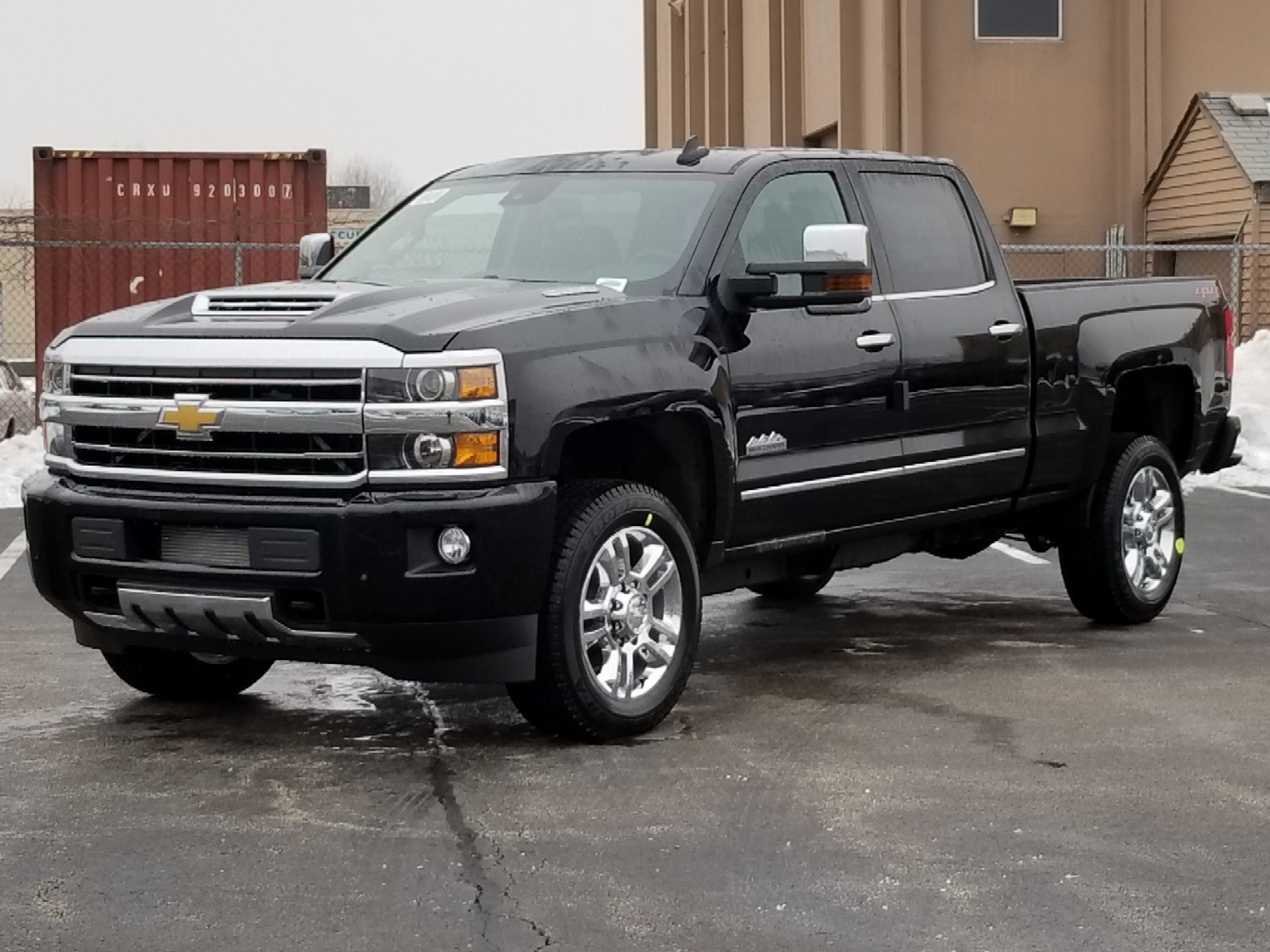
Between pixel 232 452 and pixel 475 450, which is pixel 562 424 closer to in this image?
pixel 475 450

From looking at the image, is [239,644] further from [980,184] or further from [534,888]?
[980,184]

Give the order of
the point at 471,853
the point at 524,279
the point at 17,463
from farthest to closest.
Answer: the point at 17,463, the point at 524,279, the point at 471,853

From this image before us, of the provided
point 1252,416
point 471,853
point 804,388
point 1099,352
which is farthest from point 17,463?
point 471,853

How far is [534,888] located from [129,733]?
249 centimetres

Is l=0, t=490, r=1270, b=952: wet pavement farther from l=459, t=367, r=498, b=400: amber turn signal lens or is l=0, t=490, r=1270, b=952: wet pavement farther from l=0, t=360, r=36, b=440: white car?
l=0, t=360, r=36, b=440: white car

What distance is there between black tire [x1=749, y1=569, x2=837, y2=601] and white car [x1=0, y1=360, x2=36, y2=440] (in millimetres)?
11809

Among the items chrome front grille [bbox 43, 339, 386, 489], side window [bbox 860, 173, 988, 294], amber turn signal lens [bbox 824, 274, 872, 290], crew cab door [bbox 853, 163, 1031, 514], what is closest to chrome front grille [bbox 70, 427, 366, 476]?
chrome front grille [bbox 43, 339, 386, 489]

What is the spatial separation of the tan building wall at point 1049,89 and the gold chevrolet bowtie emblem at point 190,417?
21769 mm

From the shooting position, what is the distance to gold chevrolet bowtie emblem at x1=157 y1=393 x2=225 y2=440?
6523mm

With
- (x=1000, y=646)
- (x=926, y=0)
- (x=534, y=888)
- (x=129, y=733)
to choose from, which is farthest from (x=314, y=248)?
(x=926, y=0)

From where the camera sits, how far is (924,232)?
8617 mm

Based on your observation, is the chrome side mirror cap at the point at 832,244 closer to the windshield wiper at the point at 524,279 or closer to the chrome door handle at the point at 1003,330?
the windshield wiper at the point at 524,279

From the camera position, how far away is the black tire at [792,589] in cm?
1051

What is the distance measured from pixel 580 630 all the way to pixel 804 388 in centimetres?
144
